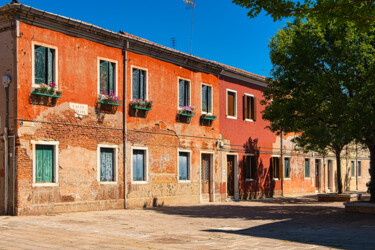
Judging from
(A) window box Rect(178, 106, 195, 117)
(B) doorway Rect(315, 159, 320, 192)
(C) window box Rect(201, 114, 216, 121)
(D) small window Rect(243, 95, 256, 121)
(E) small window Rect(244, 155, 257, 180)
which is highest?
(D) small window Rect(243, 95, 256, 121)

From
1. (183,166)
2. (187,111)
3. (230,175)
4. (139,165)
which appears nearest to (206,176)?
(183,166)

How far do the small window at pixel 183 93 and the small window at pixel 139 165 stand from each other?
321cm

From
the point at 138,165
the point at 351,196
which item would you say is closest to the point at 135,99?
the point at 138,165

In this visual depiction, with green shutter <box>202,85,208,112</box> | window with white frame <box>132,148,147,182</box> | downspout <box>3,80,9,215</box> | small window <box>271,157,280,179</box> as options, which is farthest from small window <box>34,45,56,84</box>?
small window <box>271,157,280,179</box>

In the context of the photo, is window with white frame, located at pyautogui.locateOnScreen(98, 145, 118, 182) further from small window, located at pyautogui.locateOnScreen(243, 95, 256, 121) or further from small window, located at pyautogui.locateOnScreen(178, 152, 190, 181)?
small window, located at pyautogui.locateOnScreen(243, 95, 256, 121)

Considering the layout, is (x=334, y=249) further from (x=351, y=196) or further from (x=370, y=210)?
(x=351, y=196)

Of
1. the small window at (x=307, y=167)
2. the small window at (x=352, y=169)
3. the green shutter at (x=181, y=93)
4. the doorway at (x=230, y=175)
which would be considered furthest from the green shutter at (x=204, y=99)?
the small window at (x=352, y=169)

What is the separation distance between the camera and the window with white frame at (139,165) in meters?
18.0

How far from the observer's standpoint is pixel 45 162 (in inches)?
586

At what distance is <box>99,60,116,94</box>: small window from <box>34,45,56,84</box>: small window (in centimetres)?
203

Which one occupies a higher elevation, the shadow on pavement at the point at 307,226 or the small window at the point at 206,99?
the small window at the point at 206,99

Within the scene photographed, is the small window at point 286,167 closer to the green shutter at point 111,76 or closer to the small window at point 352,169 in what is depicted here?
the small window at point 352,169

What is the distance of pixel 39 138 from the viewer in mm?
14727

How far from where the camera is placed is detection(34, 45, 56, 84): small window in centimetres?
1486
